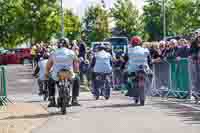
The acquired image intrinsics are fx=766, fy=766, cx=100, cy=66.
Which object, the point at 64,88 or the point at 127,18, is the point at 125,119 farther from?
the point at 127,18

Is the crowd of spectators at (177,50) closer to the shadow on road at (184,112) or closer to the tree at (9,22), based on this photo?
the shadow on road at (184,112)

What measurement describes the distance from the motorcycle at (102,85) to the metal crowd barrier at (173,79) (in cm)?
164

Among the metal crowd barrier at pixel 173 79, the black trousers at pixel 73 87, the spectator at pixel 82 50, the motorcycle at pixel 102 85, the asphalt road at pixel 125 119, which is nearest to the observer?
the asphalt road at pixel 125 119

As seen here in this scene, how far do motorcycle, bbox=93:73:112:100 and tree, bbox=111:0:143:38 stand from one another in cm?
5286

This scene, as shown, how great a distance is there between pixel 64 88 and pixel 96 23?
6683 cm

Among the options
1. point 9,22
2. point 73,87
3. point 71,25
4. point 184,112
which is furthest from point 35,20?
point 184,112

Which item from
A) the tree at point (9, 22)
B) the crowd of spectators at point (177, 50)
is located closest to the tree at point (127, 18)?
the tree at point (9, 22)

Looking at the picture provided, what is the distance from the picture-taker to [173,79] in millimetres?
22703

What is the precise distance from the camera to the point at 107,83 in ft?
76.3

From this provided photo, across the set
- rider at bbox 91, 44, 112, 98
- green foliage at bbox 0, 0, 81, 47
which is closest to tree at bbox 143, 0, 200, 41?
green foliage at bbox 0, 0, 81, 47

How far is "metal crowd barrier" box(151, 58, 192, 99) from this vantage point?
21248mm

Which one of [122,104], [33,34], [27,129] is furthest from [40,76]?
[33,34]

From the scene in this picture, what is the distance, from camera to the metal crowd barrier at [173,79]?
2125 cm

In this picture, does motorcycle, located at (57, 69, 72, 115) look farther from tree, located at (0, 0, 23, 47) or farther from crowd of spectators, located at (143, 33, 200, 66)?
tree, located at (0, 0, 23, 47)
